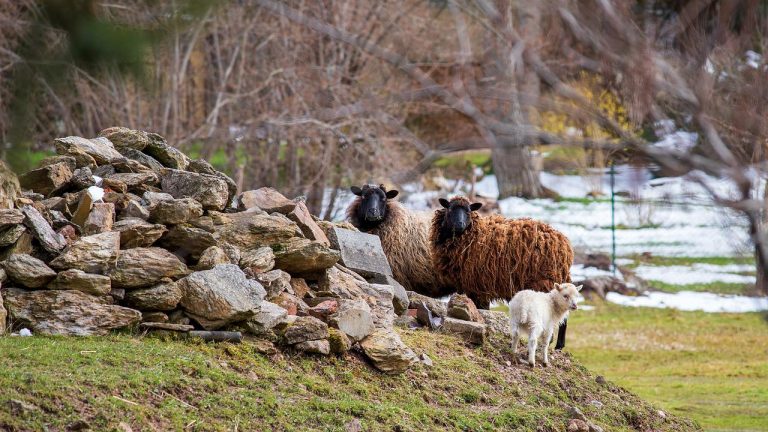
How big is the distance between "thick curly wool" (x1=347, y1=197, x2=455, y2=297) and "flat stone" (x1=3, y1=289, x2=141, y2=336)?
555 cm

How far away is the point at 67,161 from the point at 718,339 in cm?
1244

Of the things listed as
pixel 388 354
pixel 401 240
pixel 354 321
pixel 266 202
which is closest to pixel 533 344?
pixel 388 354

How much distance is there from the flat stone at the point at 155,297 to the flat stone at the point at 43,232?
67cm

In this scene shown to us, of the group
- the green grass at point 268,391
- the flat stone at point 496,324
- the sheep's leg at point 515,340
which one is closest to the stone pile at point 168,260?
the green grass at point 268,391

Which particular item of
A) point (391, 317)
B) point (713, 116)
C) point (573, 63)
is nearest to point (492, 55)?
point (573, 63)

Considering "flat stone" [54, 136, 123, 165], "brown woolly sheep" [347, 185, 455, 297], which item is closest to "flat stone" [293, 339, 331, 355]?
"flat stone" [54, 136, 123, 165]

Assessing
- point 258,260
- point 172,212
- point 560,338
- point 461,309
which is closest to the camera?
point 172,212

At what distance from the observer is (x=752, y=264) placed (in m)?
4.74

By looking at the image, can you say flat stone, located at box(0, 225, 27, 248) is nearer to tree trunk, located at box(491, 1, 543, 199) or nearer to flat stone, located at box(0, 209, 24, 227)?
flat stone, located at box(0, 209, 24, 227)

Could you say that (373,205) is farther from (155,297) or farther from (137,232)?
(155,297)

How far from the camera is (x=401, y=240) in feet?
43.7

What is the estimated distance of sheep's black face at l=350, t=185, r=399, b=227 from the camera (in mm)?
13234

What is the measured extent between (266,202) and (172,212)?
151 centimetres

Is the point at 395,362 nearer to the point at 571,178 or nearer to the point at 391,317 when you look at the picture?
the point at 391,317
